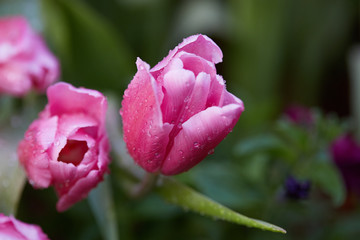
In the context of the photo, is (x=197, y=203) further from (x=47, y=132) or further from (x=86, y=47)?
(x=86, y=47)

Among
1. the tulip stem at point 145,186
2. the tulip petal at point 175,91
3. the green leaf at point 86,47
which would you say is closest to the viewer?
the tulip petal at point 175,91

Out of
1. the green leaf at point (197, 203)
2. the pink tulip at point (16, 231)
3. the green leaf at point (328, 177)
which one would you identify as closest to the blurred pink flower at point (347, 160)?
the green leaf at point (328, 177)

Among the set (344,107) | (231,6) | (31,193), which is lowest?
(31,193)

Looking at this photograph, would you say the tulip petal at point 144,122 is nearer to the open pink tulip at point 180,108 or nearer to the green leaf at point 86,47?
the open pink tulip at point 180,108

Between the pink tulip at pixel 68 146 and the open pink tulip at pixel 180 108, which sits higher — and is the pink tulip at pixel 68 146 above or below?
below

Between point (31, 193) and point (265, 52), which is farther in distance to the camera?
point (265, 52)

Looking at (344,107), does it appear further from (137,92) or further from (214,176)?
(137,92)

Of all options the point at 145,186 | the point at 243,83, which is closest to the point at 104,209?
the point at 145,186

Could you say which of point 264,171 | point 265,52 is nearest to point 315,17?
point 265,52
